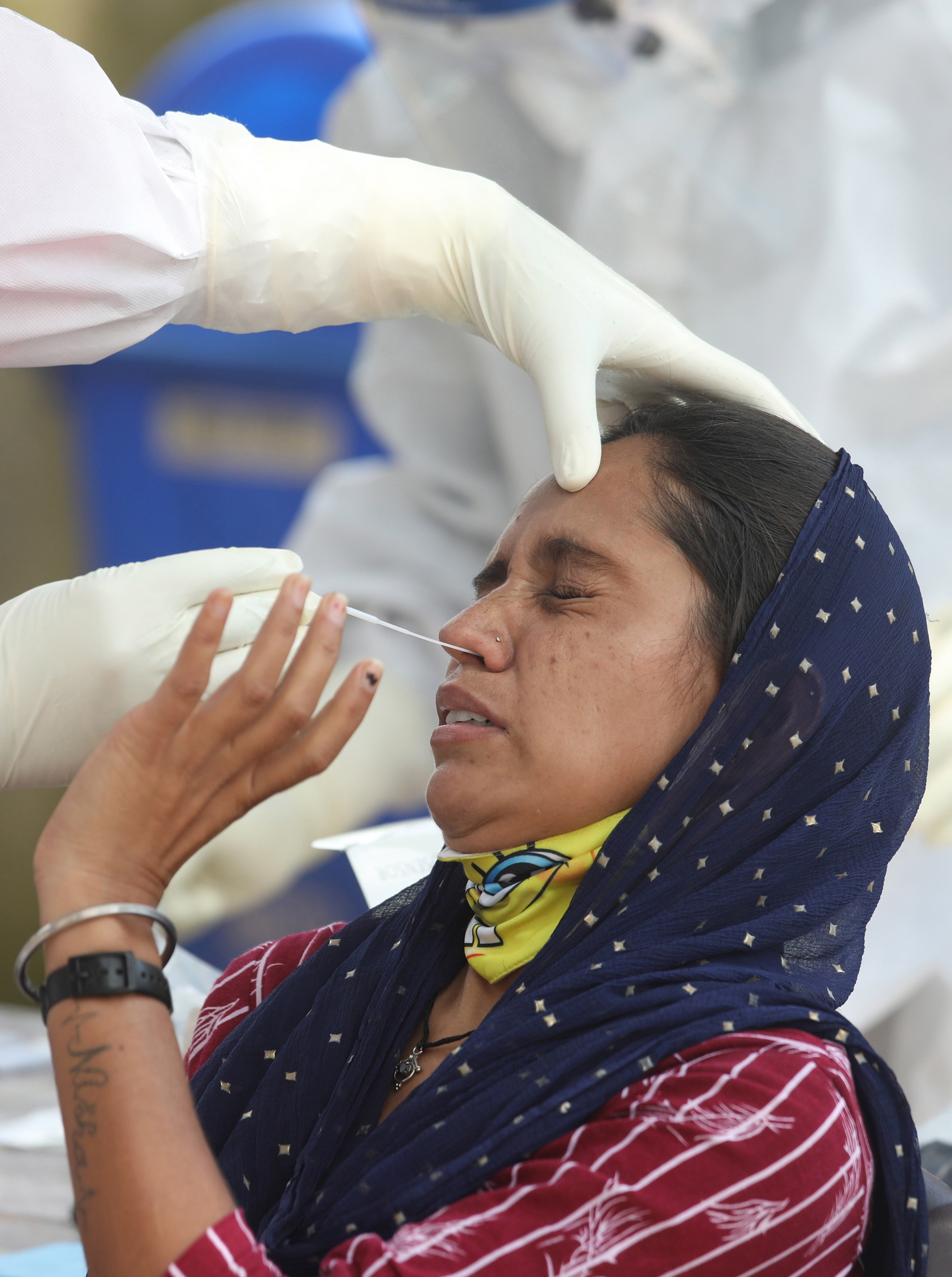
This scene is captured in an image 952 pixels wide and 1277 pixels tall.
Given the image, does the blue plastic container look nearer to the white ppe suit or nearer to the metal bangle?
the white ppe suit

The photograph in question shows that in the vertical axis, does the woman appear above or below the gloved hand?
below

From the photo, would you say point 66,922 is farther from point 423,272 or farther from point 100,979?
point 423,272

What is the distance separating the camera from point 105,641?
1.12 metres

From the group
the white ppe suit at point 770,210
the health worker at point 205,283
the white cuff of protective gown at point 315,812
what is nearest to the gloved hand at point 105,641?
the health worker at point 205,283

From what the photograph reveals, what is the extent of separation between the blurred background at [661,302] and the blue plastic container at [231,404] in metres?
0.38

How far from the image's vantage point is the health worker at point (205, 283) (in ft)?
3.68

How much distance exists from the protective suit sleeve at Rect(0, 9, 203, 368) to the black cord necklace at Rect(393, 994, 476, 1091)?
739 millimetres

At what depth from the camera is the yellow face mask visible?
3.59ft

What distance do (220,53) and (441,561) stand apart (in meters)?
1.58

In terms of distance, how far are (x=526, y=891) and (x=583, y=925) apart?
0.24 ft

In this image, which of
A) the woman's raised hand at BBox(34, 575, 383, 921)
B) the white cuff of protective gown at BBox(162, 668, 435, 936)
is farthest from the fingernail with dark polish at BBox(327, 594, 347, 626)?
the white cuff of protective gown at BBox(162, 668, 435, 936)

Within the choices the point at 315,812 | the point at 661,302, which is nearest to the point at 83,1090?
the point at 315,812

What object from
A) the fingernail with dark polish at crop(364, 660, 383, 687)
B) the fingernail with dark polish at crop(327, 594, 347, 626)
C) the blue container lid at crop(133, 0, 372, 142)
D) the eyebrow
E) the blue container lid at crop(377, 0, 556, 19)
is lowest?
the fingernail with dark polish at crop(364, 660, 383, 687)

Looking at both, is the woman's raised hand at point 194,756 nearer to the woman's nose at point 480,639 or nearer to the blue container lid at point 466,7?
the woman's nose at point 480,639
